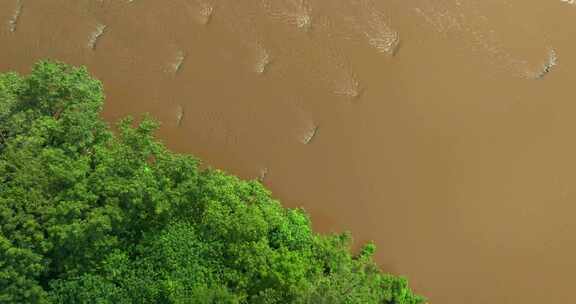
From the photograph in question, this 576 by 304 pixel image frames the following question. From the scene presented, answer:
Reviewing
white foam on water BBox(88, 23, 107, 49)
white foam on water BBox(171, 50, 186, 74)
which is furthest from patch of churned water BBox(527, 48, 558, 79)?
white foam on water BBox(88, 23, 107, 49)

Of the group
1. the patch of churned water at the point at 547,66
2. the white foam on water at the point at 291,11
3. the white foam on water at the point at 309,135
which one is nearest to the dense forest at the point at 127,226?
the white foam on water at the point at 309,135

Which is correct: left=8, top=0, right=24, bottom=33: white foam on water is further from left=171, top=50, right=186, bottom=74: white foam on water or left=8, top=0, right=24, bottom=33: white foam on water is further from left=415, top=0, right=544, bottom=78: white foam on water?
left=415, top=0, right=544, bottom=78: white foam on water

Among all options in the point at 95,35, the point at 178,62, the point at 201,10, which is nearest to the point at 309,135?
the point at 178,62

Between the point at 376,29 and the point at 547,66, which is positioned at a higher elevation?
the point at 547,66

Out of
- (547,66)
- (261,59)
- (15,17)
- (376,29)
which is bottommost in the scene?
(15,17)

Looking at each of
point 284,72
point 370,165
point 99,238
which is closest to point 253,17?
point 284,72

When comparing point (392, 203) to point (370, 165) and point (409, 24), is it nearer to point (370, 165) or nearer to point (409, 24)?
point (370, 165)

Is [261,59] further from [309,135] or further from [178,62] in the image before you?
[309,135]

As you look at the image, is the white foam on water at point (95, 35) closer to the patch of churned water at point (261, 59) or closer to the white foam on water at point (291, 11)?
the patch of churned water at point (261, 59)
